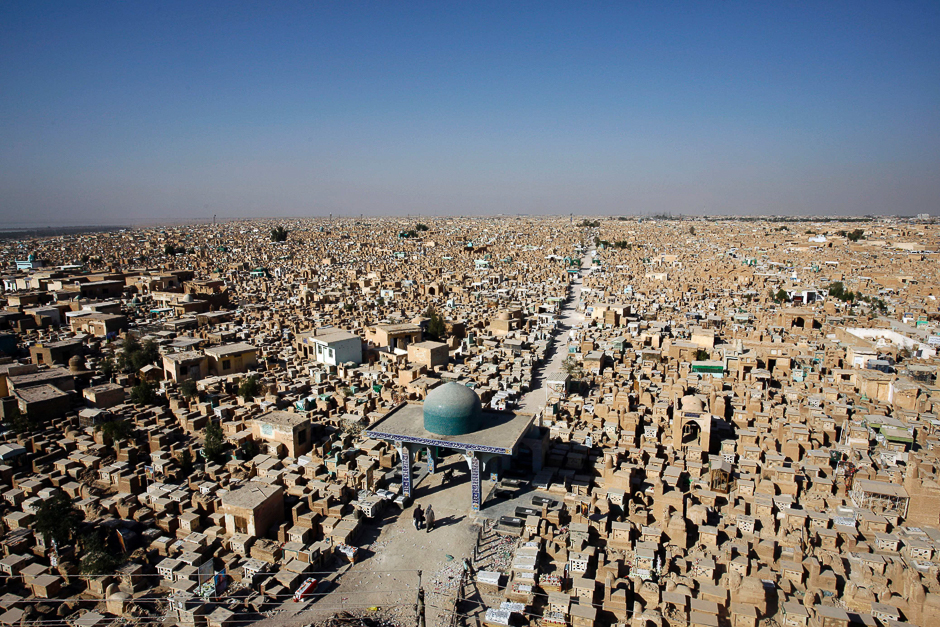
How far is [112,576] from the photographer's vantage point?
853 cm

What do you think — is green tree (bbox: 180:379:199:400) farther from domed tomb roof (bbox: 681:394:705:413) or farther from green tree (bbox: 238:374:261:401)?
domed tomb roof (bbox: 681:394:705:413)

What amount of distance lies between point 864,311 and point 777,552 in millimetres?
23542

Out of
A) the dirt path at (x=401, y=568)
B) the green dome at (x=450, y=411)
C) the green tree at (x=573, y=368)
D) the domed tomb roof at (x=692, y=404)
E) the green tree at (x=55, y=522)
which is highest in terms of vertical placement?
the green dome at (x=450, y=411)

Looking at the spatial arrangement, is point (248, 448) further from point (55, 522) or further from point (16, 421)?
point (16, 421)

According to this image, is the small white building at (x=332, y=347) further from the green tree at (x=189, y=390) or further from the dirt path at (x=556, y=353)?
the dirt path at (x=556, y=353)

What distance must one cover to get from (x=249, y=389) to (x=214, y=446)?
11.5 ft

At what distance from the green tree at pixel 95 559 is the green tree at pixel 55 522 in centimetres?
55

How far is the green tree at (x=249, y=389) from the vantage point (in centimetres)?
1568

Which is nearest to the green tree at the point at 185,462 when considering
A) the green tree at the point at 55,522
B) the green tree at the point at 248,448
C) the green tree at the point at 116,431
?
the green tree at the point at 248,448

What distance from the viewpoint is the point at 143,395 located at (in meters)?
15.9

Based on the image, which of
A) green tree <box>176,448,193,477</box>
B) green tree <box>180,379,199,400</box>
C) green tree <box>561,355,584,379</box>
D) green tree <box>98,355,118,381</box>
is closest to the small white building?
green tree <box>180,379,199,400</box>

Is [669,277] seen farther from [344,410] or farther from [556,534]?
[556,534]

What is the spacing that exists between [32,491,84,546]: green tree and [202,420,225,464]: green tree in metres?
2.93

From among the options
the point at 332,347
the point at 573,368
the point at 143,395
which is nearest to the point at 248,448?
the point at 143,395
